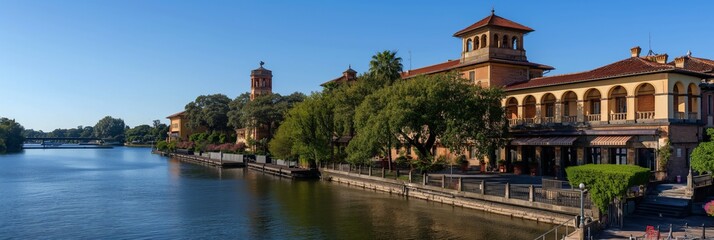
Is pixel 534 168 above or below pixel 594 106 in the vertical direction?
below

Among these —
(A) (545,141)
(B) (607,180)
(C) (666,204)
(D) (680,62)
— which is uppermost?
(D) (680,62)

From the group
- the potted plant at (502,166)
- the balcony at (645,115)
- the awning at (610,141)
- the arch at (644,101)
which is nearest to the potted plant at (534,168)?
the potted plant at (502,166)

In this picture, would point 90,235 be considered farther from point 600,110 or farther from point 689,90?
point 689,90

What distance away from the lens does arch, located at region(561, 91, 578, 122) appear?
1623 inches

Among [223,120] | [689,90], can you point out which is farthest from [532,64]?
[223,120]

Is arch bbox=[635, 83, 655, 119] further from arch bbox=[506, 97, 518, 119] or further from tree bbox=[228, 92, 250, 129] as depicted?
tree bbox=[228, 92, 250, 129]

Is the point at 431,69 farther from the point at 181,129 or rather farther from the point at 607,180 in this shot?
the point at 181,129

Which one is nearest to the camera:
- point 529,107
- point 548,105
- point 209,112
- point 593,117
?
point 593,117

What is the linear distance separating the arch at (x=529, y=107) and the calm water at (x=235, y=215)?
14132mm

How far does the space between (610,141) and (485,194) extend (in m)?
10.5

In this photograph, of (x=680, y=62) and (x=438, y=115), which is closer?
(x=680, y=62)

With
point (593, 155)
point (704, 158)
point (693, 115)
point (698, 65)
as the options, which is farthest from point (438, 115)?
point (698, 65)

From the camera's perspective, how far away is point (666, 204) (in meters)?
26.8

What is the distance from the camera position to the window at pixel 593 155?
38.6 m
